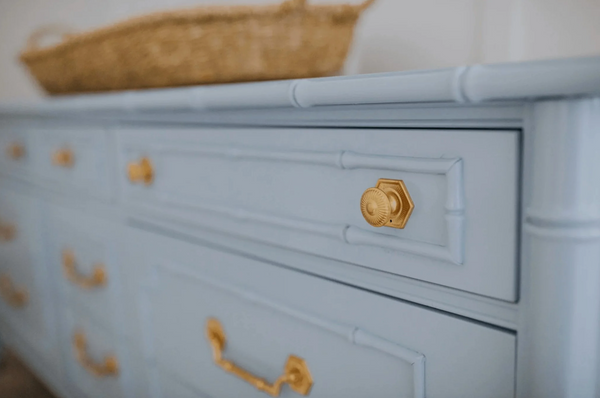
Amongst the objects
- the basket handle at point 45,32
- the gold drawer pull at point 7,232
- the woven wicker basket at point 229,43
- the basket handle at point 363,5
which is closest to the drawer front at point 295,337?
the woven wicker basket at point 229,43

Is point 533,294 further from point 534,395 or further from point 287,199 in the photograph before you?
point 287,199

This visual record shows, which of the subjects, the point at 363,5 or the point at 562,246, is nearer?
the point at 562,246

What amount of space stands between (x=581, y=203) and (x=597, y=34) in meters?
0.46

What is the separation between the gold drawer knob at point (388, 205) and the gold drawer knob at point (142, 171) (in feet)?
1.30

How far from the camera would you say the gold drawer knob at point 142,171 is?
26.3 inches

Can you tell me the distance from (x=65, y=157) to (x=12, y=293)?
554 millimetres

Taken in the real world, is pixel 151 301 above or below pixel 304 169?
below

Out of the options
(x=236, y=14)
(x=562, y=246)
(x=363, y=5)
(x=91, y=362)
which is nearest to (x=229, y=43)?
(x=236, y=14)

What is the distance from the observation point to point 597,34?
2.04ft

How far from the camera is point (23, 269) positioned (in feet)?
3.68

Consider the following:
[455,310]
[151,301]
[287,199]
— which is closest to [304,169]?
[287,199]

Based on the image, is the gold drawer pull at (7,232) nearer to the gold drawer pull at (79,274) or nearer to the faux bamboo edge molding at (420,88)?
the gold drawer pull at (79,274)

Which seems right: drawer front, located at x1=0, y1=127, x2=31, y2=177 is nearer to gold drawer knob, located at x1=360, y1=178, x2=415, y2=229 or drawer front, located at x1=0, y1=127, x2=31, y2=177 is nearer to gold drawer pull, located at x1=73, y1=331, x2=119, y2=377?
gold drawer pull, located at x1=73, y1=331, x2=119, y2=377

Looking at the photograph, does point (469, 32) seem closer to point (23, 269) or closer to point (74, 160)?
point (74, 160)
